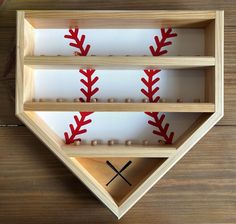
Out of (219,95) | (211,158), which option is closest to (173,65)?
(219,95)

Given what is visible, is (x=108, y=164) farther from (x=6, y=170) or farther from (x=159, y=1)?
(x=159, y=1)

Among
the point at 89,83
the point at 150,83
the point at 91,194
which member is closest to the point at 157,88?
the point at 150,83

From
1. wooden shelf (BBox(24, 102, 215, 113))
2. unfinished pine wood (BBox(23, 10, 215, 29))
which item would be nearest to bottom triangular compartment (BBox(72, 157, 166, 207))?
wooden shelf (BBox(24, 102, 215, 113))

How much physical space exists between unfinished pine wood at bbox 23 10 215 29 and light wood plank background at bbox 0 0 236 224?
0.06m

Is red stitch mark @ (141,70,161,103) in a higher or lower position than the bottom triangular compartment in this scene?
higher

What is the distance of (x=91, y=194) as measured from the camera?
649 mm

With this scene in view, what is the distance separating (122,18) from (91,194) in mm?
312

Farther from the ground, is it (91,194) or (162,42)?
(162,42)

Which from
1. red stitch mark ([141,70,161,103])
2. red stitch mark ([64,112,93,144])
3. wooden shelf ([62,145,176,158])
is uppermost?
red stitch mark ([141,70,161,103])

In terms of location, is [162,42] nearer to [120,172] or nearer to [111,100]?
[111,100]

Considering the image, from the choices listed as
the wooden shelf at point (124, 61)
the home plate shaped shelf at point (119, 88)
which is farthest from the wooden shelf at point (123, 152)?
the wooden shelf at point (124, 61)

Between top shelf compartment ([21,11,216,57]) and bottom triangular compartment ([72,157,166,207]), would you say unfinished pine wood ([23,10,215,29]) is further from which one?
bottom triangular compartment ([72,157,166,207])

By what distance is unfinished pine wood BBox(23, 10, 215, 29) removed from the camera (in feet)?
1.90

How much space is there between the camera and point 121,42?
2.10ft
